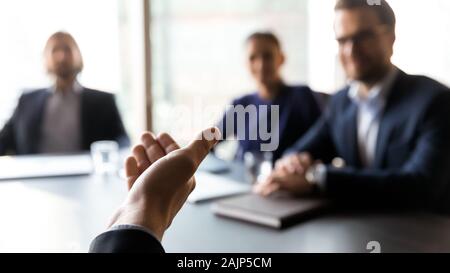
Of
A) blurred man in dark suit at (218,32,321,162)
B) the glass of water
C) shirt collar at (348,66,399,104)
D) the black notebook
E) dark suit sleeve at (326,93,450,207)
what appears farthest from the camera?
blurred man in dark suit at (218,32,321,162)

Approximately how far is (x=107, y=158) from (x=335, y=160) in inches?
29.0

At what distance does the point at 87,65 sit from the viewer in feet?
3.33

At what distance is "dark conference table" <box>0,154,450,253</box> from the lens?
74 centimetres

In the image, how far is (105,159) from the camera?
1.37 m

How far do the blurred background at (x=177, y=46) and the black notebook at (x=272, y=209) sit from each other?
0.96 ft

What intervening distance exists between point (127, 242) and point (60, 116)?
0.92 metres

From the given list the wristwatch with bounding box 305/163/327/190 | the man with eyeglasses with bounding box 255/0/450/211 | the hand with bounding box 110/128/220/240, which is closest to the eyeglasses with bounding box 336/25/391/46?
the man with eyeglasses with bounding box 255/0/450/211

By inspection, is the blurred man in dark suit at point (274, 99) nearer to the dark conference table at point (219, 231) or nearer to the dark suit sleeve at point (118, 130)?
the dark suit sleeve at point (118, 130)

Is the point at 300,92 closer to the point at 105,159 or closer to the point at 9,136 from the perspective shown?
the point at 105,159

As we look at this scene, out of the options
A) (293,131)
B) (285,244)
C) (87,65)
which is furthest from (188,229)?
(293,131)

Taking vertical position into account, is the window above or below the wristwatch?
above

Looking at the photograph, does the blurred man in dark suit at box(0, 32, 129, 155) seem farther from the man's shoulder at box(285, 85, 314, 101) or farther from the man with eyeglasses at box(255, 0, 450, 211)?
the man's shoulder at box(285, 85, 314, 101)

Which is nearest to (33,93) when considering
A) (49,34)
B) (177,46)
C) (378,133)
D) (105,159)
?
(105,159)

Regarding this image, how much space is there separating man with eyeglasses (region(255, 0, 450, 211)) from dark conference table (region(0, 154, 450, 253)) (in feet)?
0.37
